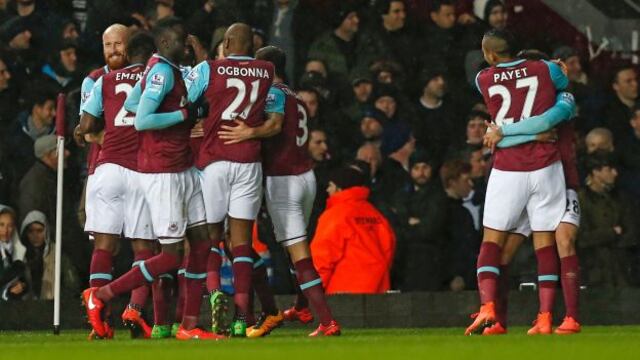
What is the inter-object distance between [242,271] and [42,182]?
443 cm

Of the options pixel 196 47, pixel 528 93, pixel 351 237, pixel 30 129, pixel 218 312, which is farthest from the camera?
pixel 30 129

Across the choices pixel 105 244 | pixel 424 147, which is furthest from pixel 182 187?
pixel 424 147

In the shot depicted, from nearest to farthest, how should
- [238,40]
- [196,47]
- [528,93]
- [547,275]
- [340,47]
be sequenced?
1. [238,40]
2. [528,93]
3. [547,275]
4. [196,47]
5. [340,47]

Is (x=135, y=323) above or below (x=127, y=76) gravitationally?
below

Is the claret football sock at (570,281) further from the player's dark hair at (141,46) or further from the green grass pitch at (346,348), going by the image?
the player's dark hair at (141,46)

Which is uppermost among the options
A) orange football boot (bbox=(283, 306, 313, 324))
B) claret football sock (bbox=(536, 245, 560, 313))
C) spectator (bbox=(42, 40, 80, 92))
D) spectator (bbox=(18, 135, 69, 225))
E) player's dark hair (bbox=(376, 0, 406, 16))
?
player's dark hair (bbox=(376, 0, 406, 16))

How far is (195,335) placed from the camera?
1239 centimetres

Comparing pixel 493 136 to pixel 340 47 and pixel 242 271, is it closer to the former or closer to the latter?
pixel 242 271

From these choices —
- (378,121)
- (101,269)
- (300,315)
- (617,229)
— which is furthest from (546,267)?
(378,121)

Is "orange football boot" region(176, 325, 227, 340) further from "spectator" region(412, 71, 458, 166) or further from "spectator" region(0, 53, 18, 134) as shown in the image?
"spectator" region(412, 71, 458, 166)

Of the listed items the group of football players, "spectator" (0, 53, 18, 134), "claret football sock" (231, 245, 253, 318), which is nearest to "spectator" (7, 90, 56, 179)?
"spectator" (0, 53, 18, 134)

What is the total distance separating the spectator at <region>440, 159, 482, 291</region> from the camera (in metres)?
17.6

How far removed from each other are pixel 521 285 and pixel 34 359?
27.4 feet

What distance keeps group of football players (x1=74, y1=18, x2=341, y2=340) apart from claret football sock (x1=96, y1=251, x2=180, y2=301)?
10mm
